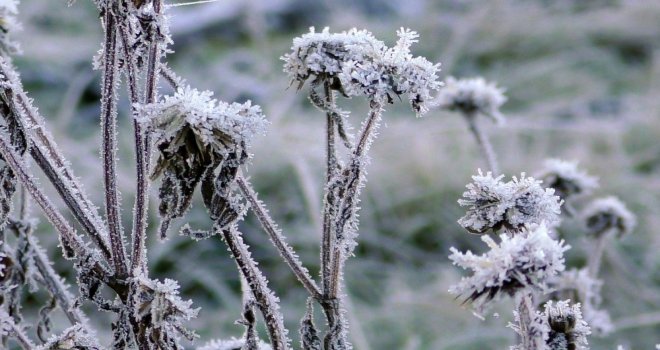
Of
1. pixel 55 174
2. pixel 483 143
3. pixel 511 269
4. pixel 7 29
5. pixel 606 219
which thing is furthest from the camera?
pixel 606 219

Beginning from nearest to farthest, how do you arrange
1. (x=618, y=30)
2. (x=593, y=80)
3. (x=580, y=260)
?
(x=580, y=260) < (x=593, y=80) < (x=618, y=30)

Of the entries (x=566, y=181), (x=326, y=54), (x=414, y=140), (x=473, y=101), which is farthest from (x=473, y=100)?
(x=414, y=140)

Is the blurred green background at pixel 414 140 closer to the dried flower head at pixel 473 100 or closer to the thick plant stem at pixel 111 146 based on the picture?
the dried flower head at pixel 473 100

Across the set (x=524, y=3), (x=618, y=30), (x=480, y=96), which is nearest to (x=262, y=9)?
(x=524, y=3)

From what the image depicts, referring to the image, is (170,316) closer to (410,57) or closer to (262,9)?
(410,57)

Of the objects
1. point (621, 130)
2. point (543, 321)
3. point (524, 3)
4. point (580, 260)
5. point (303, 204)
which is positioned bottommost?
point (543, 321)

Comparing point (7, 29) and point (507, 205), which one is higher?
point (7, 29)

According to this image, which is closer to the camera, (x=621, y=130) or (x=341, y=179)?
(x=341, y=179)

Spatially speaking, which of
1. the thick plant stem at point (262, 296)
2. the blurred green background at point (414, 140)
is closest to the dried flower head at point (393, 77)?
the thick plant stem at point (262, 296)

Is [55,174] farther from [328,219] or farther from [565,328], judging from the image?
[565,328]
